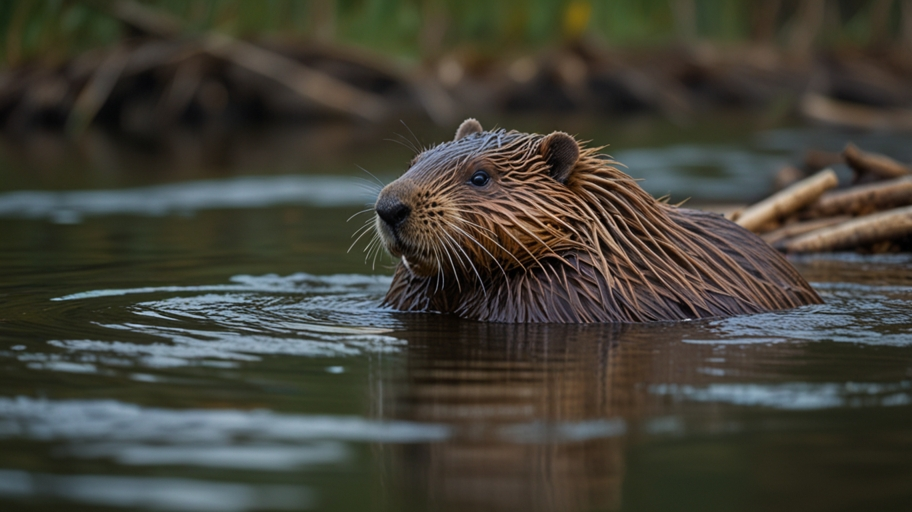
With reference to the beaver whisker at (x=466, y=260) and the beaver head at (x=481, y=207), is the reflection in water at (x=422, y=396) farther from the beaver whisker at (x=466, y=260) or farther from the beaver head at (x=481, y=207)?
the beaver head at (x=481, y=207)

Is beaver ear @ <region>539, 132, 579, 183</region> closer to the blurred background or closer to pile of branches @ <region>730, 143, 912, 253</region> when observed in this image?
pile of branches @ <region>730, 143, 912, 253</region>

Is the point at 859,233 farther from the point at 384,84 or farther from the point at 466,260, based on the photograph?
the point at 384,84

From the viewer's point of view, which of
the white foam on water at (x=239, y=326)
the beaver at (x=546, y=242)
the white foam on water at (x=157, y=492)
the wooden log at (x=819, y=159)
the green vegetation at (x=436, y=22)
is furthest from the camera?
the green vegetation at (x=436, y=22)

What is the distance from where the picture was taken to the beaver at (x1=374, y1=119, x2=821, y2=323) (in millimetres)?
6211

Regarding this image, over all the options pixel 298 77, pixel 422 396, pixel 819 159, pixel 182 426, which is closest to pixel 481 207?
pixel 422 396

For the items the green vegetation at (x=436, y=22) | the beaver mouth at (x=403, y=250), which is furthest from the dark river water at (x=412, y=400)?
the green vegetation at (x=436, y=22)

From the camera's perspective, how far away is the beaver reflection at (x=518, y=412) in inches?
136

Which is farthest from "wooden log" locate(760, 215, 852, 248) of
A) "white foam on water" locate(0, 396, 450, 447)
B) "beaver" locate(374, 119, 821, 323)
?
"white foam on water" locate(0, 396, 450, 447)

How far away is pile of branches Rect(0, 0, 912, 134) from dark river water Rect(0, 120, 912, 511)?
16311 mm

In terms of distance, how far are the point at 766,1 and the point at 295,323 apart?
35.9m

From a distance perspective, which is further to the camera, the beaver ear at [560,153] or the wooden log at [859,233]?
the wooden log at [859,233]

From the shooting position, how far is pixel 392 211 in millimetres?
6062

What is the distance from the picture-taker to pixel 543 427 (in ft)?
13.4

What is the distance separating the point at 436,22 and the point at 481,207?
2412 cm
